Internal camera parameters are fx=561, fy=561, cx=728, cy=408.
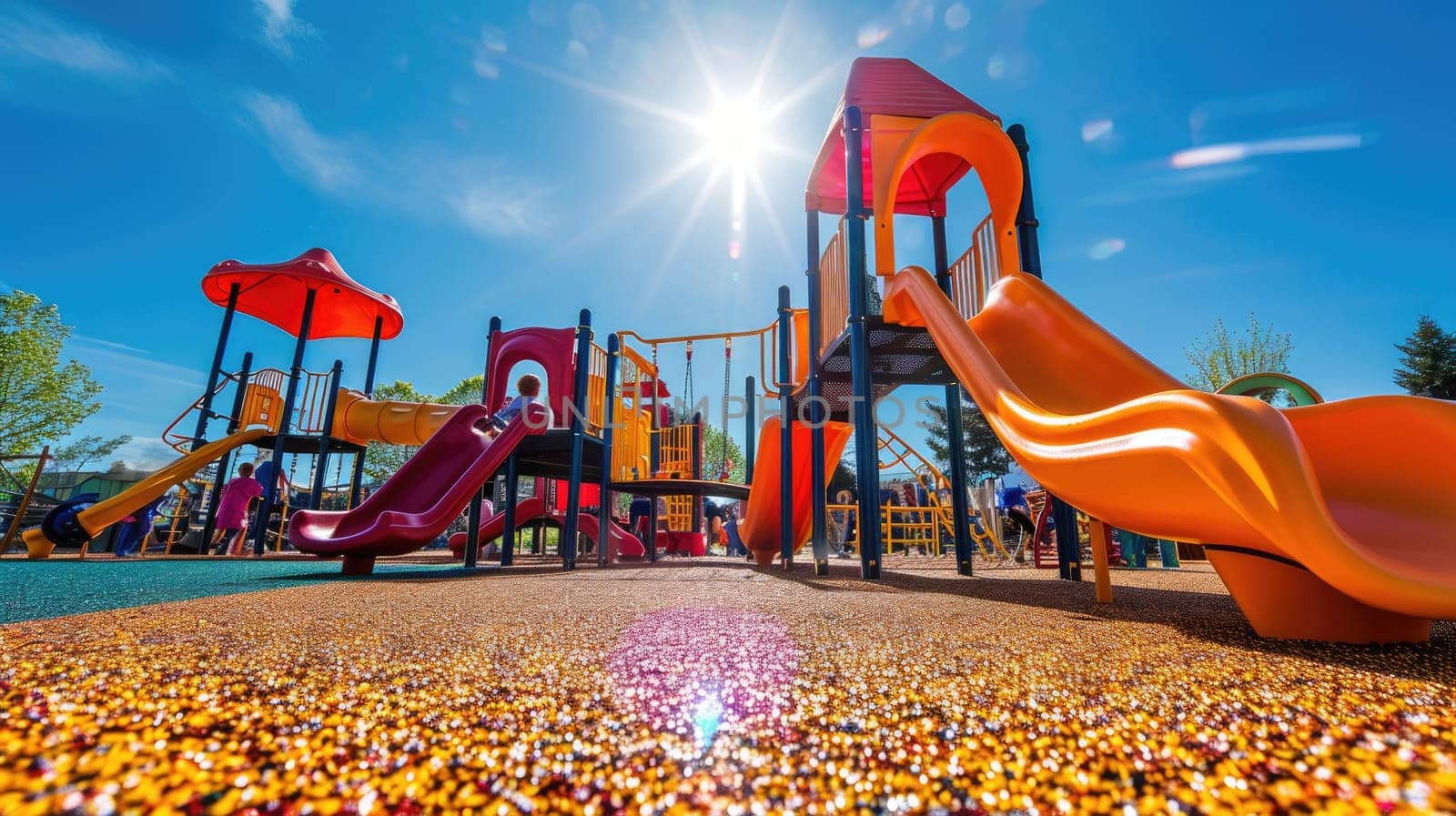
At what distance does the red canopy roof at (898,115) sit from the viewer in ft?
17.0

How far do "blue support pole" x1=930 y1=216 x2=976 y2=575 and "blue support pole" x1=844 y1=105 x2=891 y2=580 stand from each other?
48.2 inches

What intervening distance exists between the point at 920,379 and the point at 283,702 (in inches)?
201

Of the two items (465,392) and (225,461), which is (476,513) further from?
(465,392)

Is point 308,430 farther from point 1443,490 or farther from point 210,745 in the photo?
point 1443,490

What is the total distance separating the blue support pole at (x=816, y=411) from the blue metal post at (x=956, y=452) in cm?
117

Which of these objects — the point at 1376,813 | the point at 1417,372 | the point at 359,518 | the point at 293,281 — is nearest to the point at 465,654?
the point at 1376,813

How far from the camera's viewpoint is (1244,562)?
1.68m

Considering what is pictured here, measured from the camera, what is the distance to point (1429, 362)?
20.0 m

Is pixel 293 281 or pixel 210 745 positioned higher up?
pixel 293 281

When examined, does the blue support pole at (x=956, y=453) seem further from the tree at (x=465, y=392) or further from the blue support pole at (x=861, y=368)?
the tree at (x=465, y=392)

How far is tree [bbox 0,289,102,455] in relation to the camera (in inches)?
693

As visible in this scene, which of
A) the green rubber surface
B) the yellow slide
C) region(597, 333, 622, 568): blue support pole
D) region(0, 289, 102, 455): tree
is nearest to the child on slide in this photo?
region(597, 333, 622, 568): blue support pole

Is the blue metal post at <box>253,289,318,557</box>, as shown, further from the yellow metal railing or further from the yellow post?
the yellow post

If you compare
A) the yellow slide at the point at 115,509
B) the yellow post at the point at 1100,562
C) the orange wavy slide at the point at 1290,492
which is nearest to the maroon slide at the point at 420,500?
the yellow slide at the point at 115,509
